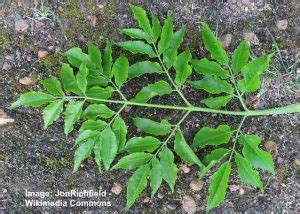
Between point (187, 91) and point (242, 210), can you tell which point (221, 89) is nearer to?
point (187, 91)

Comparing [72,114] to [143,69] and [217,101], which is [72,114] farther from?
[217,101]

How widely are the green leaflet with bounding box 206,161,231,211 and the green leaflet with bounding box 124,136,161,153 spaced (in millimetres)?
321

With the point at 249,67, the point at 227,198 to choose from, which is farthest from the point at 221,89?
the point at 227,198

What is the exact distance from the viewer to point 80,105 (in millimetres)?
2156

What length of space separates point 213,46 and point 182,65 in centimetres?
18

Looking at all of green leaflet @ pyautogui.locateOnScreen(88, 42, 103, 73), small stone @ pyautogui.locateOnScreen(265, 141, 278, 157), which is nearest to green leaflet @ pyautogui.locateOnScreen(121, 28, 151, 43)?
green leaflet @ pyautogui.locateOnScreen(88, 42, 103, 73)

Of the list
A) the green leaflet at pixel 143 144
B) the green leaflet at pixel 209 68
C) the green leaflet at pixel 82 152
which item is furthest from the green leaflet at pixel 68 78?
the green leaflet at pixel 209 68

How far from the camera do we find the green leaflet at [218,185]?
217cm

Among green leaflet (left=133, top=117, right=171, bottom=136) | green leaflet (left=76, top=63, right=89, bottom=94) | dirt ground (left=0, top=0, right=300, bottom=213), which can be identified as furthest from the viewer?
dirt ground (left=0, top=0, right=300, bottom=213)

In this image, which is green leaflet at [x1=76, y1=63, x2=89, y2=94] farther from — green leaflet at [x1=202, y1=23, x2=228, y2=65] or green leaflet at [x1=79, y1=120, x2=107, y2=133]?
green leaflet at [x1=202, y1=23, x2=228, y2=65]

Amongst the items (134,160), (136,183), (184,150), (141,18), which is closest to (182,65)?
(141,18)

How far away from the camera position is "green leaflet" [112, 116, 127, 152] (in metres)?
2.20

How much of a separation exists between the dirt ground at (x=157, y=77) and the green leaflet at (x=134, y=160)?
0.20m

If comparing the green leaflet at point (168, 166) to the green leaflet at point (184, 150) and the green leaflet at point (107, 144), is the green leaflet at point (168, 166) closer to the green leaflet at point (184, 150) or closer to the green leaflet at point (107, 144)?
the green leaflet at point (184, 150)
